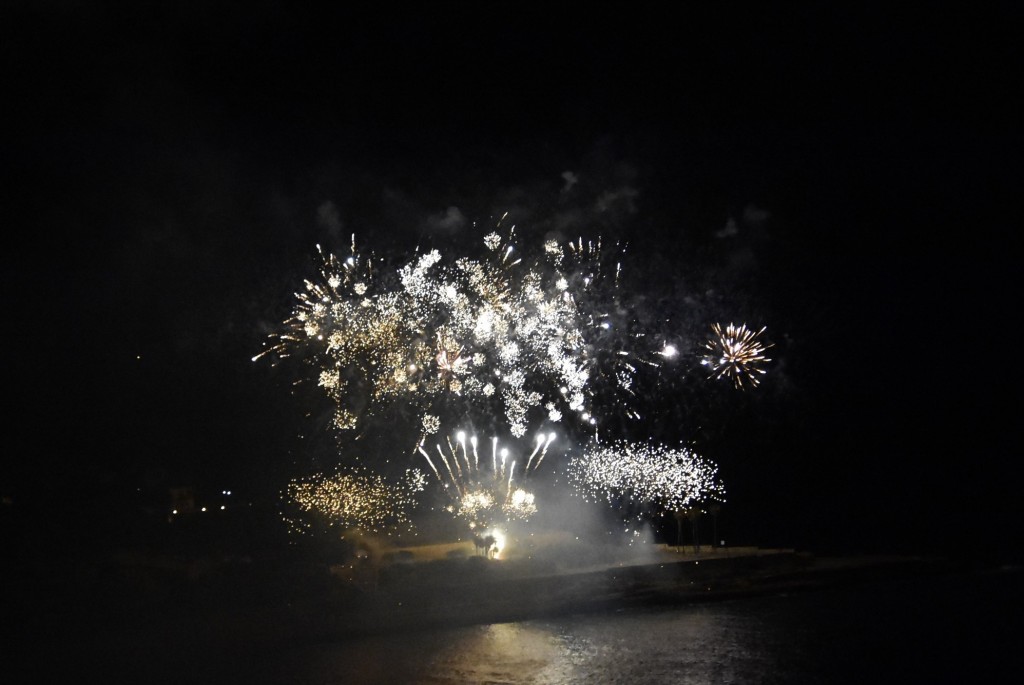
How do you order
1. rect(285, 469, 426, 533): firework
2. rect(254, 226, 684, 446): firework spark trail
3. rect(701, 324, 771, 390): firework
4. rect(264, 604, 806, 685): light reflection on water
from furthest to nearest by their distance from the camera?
1. rect(285, 469, 426, 533): firework
2. rect(701, 324, 771, 390): firework
3. rect(254, 226, 684, 446): firework spark trail
4. rect(264, 604, 806, 685): light reflection on water

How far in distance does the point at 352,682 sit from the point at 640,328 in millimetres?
9175

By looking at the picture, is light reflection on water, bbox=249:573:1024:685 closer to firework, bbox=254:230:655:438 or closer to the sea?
the sea

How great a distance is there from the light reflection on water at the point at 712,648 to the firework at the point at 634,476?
8.12 meters

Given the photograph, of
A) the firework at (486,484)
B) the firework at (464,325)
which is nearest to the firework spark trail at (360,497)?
the firework at (486,484)

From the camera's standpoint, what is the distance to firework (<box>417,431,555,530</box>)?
1867 centimetres

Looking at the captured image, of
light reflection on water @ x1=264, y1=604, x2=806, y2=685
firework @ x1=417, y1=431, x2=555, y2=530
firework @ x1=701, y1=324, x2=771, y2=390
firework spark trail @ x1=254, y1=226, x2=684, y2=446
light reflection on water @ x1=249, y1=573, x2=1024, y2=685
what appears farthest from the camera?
firework @ x1=417, y1=431, x2=555, y2=530

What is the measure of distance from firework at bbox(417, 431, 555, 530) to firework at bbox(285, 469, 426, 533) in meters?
0.87

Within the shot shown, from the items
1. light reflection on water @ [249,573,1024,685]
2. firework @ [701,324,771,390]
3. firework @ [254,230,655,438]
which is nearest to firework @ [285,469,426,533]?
firework @ [254,230,655,438]

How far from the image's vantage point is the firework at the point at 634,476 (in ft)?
64.6

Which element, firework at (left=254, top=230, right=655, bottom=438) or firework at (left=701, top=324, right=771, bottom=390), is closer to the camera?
firework at (left=254, top=230, right=655, bottom=438)

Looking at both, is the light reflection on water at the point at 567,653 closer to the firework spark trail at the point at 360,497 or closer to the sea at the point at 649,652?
the sea at the point at 649,652

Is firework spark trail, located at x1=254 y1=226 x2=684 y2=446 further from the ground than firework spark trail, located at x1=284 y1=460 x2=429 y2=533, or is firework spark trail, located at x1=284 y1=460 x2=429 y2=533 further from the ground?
firework spark trail, located at x1=254 y1=226 x2=684 y2=446

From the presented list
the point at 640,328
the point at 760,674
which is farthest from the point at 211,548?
the point at 760,674

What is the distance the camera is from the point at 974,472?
28.5 metres
